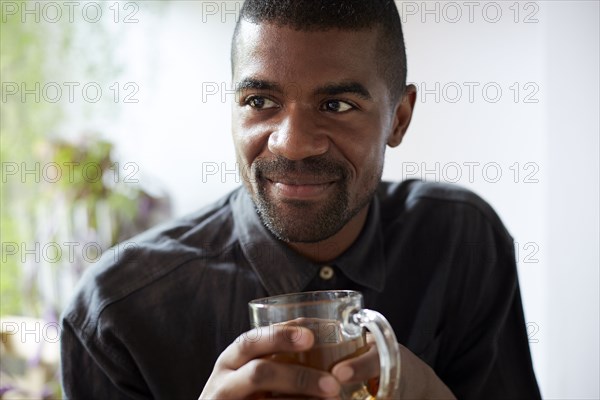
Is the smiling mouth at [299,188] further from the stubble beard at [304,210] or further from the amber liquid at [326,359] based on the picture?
the amber liquid at [326,359]

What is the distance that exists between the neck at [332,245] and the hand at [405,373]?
32 centimetres

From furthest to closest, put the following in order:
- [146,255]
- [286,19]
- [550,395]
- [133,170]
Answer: [133,170]
[550,395]
[146,255]
[286,19]

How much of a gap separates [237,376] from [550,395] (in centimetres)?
158

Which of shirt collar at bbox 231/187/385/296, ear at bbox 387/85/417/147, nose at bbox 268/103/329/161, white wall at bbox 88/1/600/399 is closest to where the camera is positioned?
nose at bbox 268/103/329/161

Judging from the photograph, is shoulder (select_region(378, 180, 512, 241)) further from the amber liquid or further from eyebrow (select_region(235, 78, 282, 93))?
Result: the amber liquid

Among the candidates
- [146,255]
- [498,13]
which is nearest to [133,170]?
[498,13]

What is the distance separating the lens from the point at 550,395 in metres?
2.12

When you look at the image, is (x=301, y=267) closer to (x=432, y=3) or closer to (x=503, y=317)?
(x=503, y=317)

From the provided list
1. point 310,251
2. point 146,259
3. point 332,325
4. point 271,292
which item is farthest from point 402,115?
point 332,325

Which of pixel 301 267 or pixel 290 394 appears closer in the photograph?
pixel 290 394

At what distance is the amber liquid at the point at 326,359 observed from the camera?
794mm

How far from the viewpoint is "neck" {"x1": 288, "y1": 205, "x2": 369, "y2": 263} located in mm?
1281

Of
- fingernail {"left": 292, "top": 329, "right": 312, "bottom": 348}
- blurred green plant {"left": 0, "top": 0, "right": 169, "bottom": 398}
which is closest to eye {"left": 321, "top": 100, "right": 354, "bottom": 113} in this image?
fingernail {"left": 292, "top": 329, "right": 312, "bottom": 348}

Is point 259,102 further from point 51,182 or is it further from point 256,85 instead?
point 51,182
